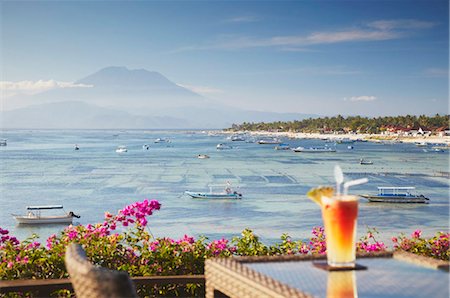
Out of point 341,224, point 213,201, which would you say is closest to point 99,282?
point 341,224

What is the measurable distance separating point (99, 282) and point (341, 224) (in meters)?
0.83

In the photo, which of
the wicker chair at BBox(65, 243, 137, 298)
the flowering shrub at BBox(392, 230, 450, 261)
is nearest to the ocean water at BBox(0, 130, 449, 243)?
the flowering shrub at BBox(392, 230, 450, 261)

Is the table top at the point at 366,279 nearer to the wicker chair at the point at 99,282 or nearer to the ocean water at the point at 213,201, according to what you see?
the wicker chair at the point at 99,282

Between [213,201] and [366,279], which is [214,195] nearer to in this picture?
[213,201]

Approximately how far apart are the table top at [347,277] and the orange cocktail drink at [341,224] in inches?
2.7

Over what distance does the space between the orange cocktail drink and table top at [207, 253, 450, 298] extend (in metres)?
0.07

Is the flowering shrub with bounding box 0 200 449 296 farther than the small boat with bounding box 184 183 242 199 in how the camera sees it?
No

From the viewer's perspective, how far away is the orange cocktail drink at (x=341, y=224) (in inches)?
74.3

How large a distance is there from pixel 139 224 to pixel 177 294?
0.59m

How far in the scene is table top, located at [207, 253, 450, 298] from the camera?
5.71 ft

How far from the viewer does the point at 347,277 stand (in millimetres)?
1912

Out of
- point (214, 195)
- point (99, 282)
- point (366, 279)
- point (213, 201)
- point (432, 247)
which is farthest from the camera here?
point (214, 195)

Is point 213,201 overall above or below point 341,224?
below

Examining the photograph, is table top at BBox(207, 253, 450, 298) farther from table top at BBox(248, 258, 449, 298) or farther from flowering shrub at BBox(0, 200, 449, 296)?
flowering shrub at BBox(0, 200, 449, 296)
